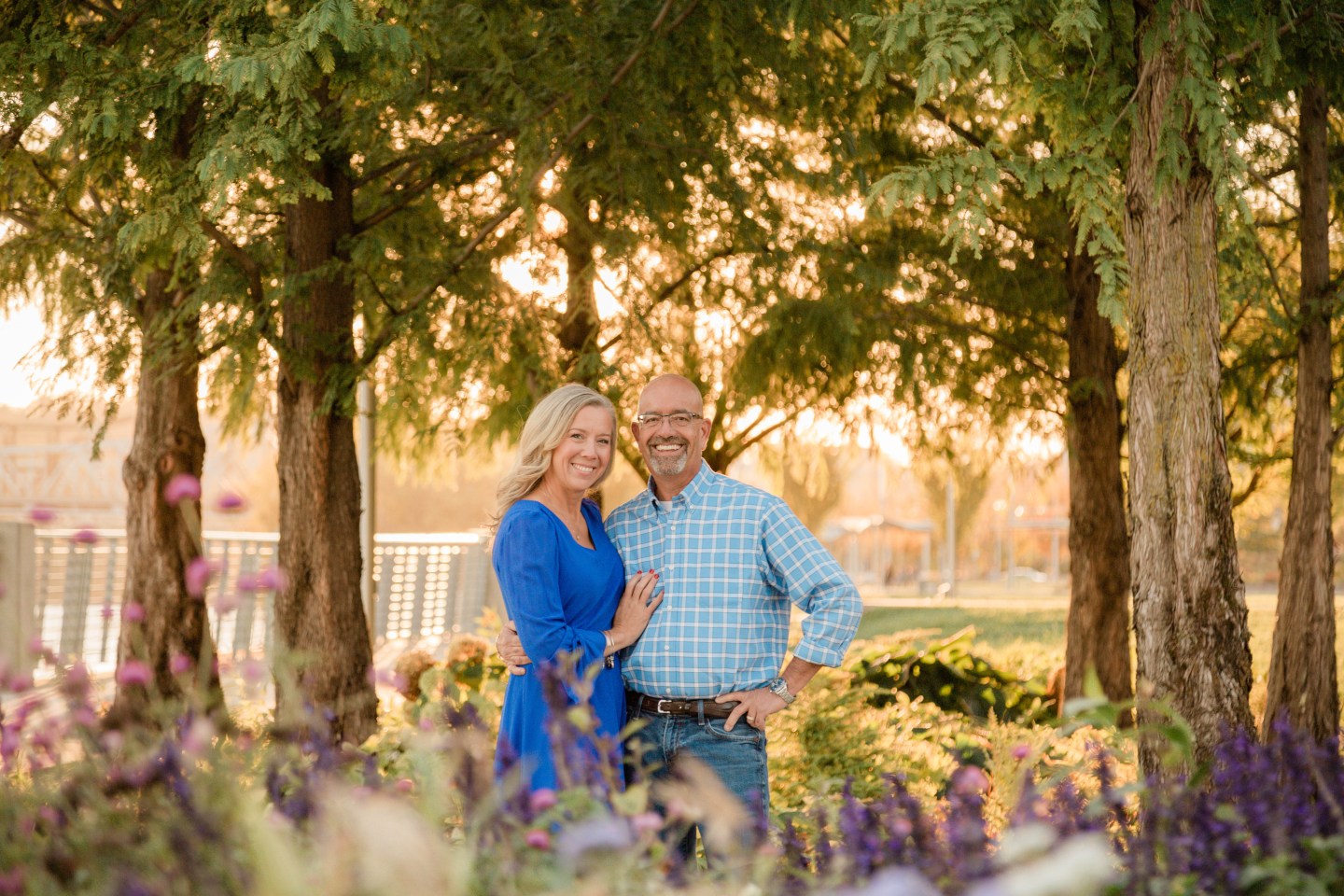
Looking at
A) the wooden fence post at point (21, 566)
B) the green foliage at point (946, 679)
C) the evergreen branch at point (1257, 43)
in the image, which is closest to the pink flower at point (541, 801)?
the evergreen branch at point (1257, 43)

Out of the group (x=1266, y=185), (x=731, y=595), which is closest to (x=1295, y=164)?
(x=1266, y=185)

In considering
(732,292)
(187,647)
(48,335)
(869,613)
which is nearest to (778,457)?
(732,292)

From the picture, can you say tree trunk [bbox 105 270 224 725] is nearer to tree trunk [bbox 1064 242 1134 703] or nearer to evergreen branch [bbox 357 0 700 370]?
evergreen branch [bbox 357 0 700 370]

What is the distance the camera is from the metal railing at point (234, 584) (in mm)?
12102

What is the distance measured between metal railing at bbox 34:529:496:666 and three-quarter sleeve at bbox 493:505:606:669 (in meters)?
5.40

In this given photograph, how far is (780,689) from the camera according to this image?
379 cm

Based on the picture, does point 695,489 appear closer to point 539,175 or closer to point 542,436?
point 542,436

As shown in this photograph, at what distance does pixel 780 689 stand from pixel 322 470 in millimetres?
4077

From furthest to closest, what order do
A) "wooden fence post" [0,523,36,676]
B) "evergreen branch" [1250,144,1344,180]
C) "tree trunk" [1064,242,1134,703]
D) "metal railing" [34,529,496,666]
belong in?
"metal railing" [34,529,496,666] < "wooden fence post" [0,523,36,676] < "tree trunk" [1064,242,1134,703] < "evergreen branch" [1250,144,1344,180]

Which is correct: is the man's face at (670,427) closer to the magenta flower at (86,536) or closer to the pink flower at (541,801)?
the magenta flower at (86,536)

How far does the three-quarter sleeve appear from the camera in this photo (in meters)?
3.56

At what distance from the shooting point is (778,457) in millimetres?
10133

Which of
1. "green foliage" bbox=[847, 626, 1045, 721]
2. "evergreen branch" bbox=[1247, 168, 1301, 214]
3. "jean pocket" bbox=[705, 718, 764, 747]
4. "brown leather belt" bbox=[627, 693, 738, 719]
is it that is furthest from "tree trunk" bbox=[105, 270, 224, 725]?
"evergreen branch" bbox=[1247, 168, 1301, 214]

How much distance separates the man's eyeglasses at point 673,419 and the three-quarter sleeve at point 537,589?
1.51 feet
